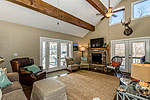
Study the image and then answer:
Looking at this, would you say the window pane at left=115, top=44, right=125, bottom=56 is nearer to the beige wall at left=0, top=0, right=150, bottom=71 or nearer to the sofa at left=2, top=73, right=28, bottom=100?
the beige wall at left=0, top=0, right=150, bottom=71

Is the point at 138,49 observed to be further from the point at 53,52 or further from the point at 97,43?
the point at 53,52

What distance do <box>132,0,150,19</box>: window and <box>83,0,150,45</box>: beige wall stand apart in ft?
0.78

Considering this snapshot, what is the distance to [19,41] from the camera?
344 cm

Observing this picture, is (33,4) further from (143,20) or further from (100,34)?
(143,20)

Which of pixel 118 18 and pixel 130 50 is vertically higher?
pixel 118 18

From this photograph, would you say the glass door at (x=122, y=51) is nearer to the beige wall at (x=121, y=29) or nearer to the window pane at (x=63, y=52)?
the beige wall at (x=121, y=29)

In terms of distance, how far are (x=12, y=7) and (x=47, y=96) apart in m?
3.26

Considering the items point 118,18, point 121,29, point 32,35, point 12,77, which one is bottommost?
point 12,77

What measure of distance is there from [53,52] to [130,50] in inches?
185

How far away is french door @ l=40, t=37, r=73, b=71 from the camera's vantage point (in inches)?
170

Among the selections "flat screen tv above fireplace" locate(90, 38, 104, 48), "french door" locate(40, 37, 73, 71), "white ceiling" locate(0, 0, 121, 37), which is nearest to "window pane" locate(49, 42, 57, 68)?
"french door" locate(40, 37, 73, 71)

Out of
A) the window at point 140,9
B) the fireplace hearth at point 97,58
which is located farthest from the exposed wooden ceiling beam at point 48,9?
the window at point 140,9

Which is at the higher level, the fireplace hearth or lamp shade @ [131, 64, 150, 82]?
lamp shade @ [131, 64, 150, 82]

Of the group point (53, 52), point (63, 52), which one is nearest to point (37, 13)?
point (53, 52)
